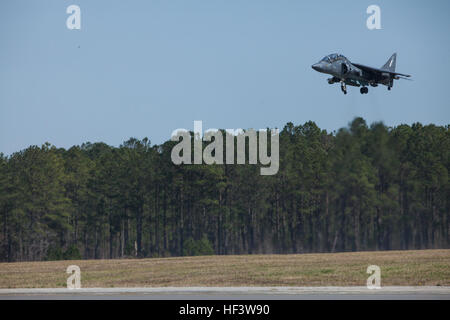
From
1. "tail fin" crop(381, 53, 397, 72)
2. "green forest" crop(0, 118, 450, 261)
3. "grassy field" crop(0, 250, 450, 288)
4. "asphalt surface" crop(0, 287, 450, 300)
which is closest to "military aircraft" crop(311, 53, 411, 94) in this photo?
"tail fin" crop(381, 53, 397, 72)

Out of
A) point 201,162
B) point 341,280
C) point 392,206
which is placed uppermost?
point 201,162

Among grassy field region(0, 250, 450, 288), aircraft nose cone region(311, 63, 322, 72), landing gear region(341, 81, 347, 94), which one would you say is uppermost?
aircraft nose cone region(311, 63, 322, 72)

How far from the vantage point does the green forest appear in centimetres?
7656

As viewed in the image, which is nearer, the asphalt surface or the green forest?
the asphalt surface

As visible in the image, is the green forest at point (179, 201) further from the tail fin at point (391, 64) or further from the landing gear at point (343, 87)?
the landing gear at point (343, 87)

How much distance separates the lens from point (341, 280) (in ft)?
124

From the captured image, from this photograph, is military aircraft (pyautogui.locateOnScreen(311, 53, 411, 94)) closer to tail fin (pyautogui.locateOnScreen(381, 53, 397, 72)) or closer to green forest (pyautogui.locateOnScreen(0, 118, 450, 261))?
tail fin (pyautogui.locateOnScreen(381, 53, 397, 72))

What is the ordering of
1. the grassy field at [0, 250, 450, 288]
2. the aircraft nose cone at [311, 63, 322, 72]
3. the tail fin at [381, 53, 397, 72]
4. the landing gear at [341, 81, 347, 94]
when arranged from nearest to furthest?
the grassy field at [0, 250, 450, 288] < the landing gear at [341, 81, 347, 94] < the aircraft nose cone at [311, 63, 322, 72] < the tail fin at [381, 53, 397, 72]

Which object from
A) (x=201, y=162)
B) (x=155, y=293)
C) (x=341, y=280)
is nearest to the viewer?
(x=155, y=293)

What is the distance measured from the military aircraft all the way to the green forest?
67.7ft

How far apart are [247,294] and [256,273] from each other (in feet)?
38.2
